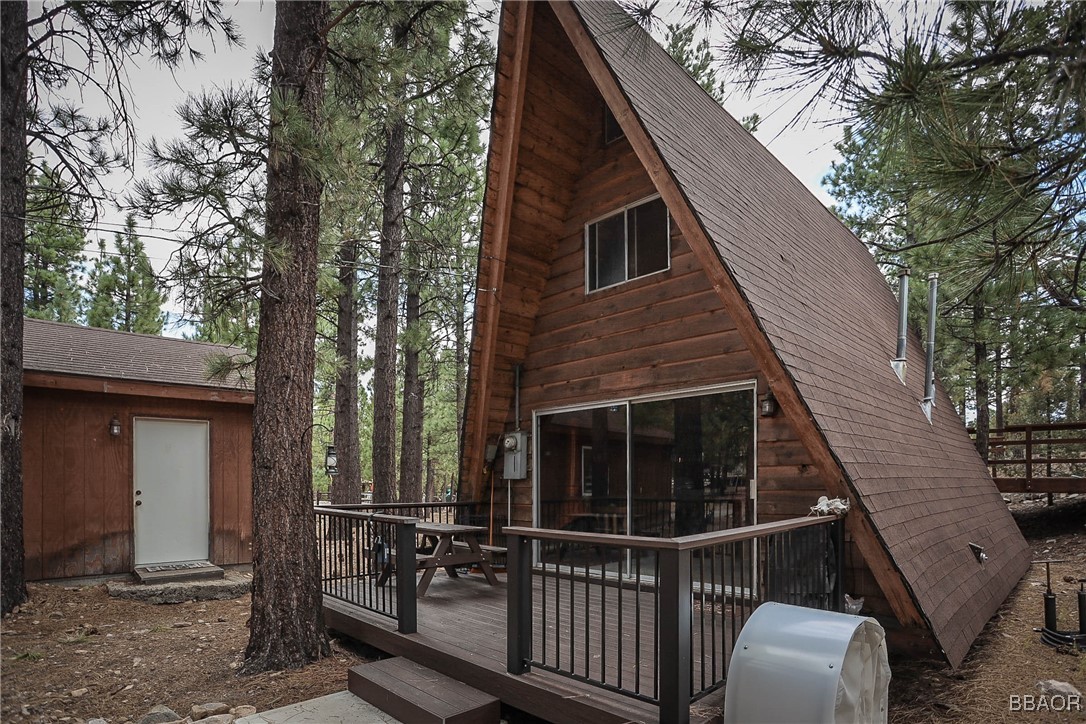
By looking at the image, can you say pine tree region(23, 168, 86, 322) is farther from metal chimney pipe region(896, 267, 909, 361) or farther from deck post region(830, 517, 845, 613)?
metal chimney pipe region(896, 267, 909, 361)

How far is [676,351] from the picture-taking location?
540cm

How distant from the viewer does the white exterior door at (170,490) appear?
7.71m

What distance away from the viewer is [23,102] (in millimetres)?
6102

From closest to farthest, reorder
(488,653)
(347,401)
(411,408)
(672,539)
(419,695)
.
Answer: (672,539), (419,695), (488,653), (347,401), (411,408)

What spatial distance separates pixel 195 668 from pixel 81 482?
161 inches

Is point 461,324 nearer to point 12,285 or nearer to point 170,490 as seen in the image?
point 170,490

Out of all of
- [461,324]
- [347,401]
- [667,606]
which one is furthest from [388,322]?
[667,606]

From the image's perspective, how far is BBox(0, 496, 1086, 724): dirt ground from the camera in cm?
359

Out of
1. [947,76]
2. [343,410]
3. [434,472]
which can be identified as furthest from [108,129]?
[434,472]

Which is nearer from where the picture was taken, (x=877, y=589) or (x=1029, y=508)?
(x=877, y=589)

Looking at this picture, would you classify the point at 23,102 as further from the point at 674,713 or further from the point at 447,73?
the point at 674,713

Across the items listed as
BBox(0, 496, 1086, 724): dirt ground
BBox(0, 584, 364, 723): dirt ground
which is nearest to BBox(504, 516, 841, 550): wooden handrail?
BBox(0, 496, 1086, 724): dirt ground

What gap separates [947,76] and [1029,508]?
12383 millimetres

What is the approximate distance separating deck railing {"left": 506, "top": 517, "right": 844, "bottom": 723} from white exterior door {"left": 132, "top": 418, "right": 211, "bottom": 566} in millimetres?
5467
